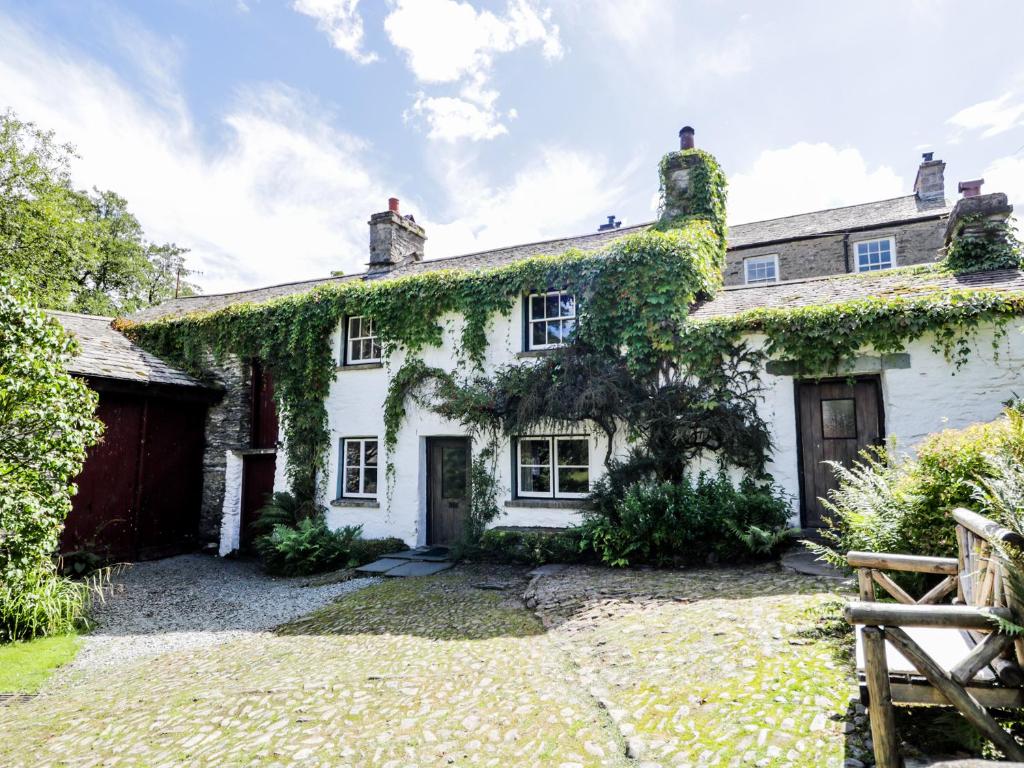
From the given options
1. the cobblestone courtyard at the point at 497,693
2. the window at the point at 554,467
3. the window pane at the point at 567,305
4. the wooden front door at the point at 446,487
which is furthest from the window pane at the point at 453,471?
the cobblestone courtyard at the point at 497,693

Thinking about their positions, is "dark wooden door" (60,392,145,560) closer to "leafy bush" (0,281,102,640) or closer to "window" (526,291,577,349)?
"leafy bush" (0,281,102,640)

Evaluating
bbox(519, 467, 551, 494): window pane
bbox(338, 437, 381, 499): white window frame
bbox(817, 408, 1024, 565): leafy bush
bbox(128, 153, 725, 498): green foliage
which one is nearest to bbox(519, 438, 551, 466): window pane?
bbox(519, 467, 551, 494): window pane

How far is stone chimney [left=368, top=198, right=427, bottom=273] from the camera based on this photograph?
1648 centimetres

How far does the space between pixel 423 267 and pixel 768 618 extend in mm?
13014

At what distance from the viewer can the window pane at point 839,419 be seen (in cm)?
902

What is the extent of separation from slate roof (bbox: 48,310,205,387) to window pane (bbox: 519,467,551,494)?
8654 millimetres

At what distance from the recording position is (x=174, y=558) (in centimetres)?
1280

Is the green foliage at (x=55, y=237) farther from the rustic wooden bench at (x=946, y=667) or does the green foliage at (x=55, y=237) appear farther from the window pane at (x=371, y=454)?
the rustic wooden bench at (x=946, y=667)

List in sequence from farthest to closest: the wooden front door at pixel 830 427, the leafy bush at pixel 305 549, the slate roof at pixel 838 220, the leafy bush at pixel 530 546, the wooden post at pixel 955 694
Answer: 1. the slate roof at pixel 838 220
2. the leafy bush at pixel 305 549
3. the leafy bush at pixel 530 546
4. the wooden front door at pixel 830 427
5. the wooden post at pixel 955 694

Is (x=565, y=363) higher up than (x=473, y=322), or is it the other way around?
(x=473, y=322)

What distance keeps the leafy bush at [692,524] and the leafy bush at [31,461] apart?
25.3 ft

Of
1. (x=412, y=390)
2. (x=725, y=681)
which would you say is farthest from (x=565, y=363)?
(x=725, y=681)

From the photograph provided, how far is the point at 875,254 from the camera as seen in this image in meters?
17.8

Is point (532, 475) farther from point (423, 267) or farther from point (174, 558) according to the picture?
point (174, 558)
